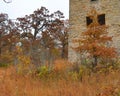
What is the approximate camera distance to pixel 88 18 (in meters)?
24.3

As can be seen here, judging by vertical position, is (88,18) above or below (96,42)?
above

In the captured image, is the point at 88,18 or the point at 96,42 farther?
the point at 88,18

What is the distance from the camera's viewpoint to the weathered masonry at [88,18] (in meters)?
23.0

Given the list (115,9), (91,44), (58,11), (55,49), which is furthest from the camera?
(58,11)

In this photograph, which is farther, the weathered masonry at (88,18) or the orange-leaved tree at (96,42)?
the weathered masonry at (88,18)

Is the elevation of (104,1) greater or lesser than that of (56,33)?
greater

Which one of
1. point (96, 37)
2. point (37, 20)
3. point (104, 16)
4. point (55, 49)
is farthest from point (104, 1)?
point (37, 20)

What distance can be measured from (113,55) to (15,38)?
66.7 feet

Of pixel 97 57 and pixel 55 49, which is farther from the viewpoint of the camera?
pixel 55 49

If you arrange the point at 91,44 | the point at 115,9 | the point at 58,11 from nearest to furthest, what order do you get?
the point at 91,44 < the point at 115,9 < the point at 58,11

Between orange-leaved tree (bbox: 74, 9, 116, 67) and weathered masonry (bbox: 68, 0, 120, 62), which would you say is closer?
orange-leaved tree (bbox: 74, 9, 116, 67)

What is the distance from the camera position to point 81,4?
965 inches

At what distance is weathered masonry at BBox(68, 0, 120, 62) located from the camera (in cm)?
2295

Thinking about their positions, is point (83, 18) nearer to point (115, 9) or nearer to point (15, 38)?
point (115, 9)
